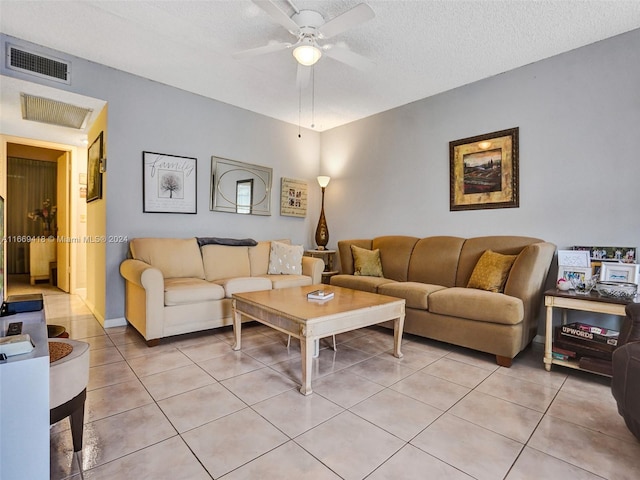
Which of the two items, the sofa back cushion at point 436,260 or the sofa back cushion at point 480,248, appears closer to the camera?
the sofa back cushion at point 480,248

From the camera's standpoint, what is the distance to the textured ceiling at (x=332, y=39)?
2.36 m

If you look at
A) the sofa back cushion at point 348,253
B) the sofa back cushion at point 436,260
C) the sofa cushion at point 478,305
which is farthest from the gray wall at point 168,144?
the sofa cushion at point 478,305

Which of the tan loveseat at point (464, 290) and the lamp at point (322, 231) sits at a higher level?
the lamp at point (322, 231)

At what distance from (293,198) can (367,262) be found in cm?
167

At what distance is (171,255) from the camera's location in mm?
3482

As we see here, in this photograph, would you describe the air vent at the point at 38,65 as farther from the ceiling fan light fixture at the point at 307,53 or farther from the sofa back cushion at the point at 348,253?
the sofa back cushion at the point at 348,253

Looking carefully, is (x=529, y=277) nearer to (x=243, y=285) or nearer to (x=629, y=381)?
(x=629, y=381)

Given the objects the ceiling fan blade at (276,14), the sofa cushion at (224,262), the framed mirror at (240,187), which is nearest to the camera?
the ceiling fan blade at (276,14)

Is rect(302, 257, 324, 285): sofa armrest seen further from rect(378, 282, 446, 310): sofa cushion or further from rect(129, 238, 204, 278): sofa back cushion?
rect(129, 238, 204, 278): sofa back cushion

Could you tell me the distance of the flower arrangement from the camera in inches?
254

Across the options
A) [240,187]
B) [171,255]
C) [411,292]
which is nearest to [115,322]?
[171,255]

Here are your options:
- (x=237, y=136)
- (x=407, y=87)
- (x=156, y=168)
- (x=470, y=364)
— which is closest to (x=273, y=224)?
(x=237, y=136)

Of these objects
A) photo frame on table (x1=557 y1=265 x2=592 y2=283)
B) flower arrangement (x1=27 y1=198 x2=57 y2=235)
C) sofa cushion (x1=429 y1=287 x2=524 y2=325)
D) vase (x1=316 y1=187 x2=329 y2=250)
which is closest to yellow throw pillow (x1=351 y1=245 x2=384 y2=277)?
vase (x1=316 y1=187 x2=329 y2=250)

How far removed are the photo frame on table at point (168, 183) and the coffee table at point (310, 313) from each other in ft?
5.62
